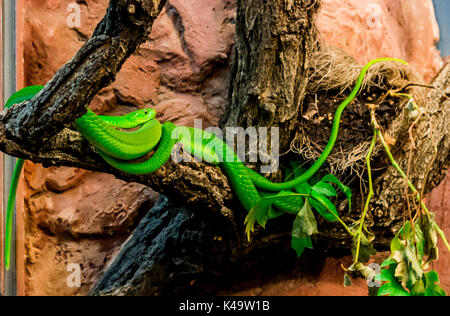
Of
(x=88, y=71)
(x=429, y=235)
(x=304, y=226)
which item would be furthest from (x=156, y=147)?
(x=429, y=235)

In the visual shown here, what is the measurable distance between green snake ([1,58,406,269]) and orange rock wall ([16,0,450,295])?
43cm

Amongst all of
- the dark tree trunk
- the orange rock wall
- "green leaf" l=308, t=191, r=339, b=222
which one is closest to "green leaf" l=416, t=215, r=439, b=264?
"green leaf" l=308, t=191, r=339, b=222

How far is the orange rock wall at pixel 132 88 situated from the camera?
1812 mm

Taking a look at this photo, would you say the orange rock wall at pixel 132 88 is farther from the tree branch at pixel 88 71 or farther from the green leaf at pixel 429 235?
the green leaf at pixel 429 235

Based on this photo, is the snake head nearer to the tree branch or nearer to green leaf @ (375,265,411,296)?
the tree branch

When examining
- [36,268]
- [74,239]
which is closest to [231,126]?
[74,239]

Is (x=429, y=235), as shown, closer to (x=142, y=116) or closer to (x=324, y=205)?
(x=324, y=205)

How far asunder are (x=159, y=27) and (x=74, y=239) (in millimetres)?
1113

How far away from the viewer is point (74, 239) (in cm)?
189

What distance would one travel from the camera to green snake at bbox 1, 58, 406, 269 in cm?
113

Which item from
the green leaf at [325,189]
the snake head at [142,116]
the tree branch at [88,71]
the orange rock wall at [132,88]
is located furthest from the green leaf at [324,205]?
the orange rock wall at [132,88]

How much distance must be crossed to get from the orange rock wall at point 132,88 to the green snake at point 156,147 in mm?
429

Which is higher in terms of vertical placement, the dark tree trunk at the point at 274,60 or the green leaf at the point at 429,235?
the dark tree trunk at the point at 274,60

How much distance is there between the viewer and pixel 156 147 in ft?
4.26
